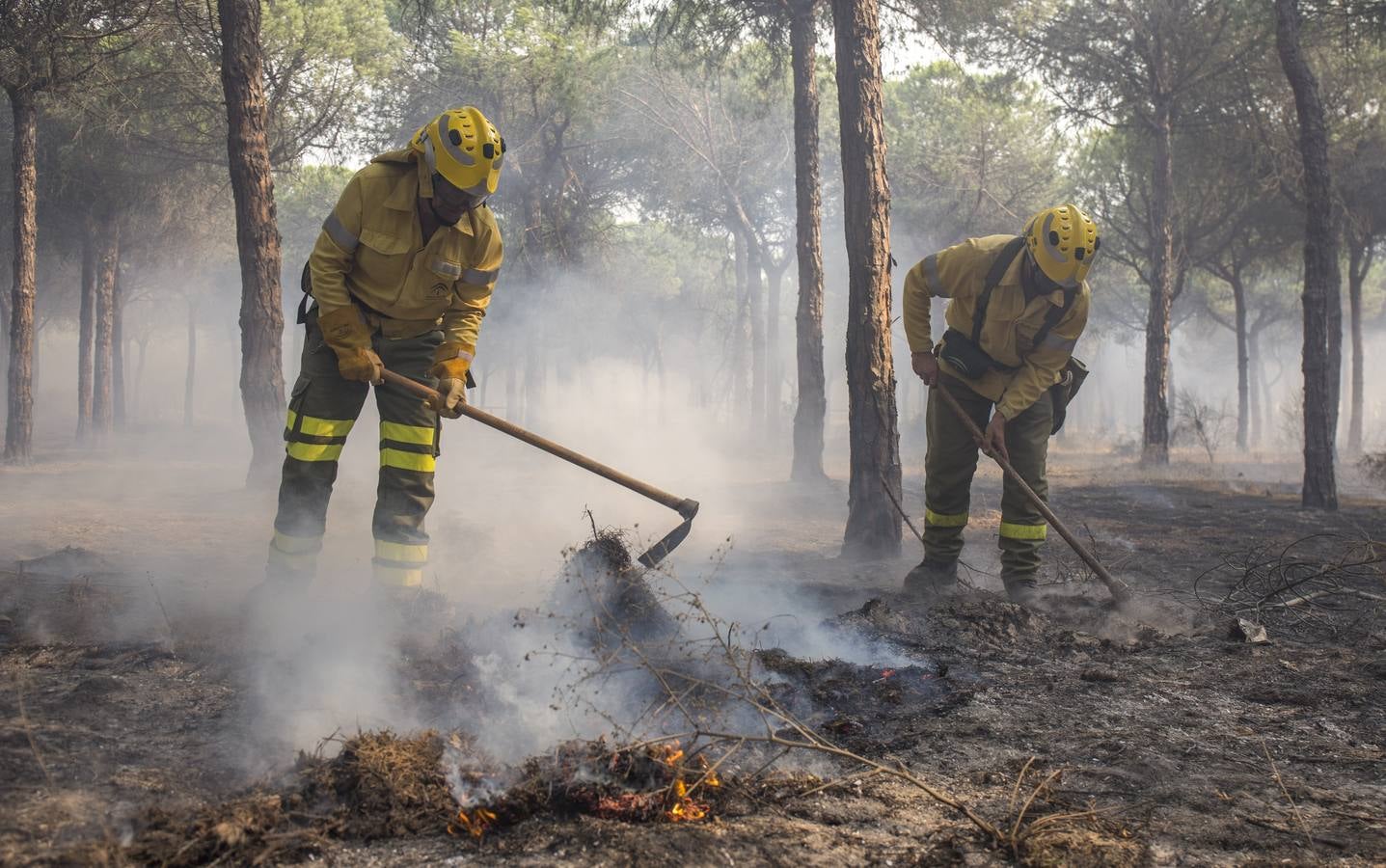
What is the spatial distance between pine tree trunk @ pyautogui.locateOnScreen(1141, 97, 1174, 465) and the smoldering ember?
0.21 ft

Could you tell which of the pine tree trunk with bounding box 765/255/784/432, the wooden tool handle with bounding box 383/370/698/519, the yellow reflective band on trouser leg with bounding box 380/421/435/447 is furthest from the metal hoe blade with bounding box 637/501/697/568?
the pine tree trunk with bounding box 765/255/784/432

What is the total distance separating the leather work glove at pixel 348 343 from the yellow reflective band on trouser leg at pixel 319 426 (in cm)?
25

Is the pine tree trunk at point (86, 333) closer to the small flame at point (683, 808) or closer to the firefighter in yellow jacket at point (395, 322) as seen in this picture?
the firefighter in yellow jacket at point (395, 322)

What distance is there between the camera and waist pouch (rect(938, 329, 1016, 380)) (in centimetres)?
498

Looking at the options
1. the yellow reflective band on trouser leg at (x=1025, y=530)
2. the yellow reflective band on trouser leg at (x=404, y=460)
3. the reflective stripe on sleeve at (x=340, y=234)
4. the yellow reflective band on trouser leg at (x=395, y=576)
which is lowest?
the yellow reflective band on trouser leg at (x=395, y=576)

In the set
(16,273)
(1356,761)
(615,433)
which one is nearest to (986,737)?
(1356,761)

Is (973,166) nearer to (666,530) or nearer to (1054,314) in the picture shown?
(666,530)

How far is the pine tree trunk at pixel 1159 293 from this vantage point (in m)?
13.2

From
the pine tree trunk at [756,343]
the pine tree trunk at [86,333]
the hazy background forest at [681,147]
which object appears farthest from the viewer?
the pine tree trunk at [756,343]

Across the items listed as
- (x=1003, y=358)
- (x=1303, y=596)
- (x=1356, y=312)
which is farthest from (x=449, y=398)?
(x=1356, y=312)

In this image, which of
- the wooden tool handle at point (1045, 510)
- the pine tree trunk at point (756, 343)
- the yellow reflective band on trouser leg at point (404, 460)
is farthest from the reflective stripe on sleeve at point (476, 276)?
the pine tree trunk at point (756, 343)

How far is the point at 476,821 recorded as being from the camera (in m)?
2.00

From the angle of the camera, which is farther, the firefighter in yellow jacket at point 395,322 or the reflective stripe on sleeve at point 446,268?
the reflective stripe on sleeve at point 446,268

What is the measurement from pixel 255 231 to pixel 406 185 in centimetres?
523
